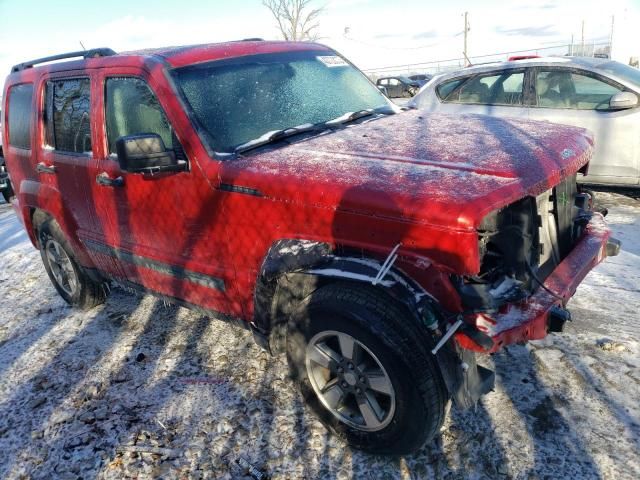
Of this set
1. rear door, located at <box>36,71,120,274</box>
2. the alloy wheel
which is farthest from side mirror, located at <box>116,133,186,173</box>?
the alloy wheel

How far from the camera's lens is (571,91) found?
5996 millimetres

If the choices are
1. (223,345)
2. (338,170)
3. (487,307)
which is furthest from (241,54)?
(487,307)

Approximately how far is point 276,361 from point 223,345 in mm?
477

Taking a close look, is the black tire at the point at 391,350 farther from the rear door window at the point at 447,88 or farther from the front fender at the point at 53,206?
the rear door window at the point at 447,88

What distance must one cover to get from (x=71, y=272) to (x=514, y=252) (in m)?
3.62

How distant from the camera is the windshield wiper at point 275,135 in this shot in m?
2.90

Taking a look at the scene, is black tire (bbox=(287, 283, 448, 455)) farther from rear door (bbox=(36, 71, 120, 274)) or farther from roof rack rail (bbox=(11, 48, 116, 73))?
roof rack rail (bbox=(11, 48, 116, 73))

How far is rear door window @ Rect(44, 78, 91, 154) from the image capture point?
359cm

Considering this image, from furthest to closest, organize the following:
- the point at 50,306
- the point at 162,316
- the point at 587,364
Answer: the point at 50,306 < the point at 162,316 < the point at 587,364

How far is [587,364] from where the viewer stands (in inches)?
124

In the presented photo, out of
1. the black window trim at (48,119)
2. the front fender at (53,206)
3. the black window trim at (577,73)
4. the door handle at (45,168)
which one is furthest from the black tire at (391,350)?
the black window trim at (577,73)

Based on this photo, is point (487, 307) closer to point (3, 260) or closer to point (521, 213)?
point (521, 213)

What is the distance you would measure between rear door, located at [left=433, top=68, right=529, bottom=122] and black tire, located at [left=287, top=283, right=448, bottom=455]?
183 inches

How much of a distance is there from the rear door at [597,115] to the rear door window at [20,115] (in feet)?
17.2
